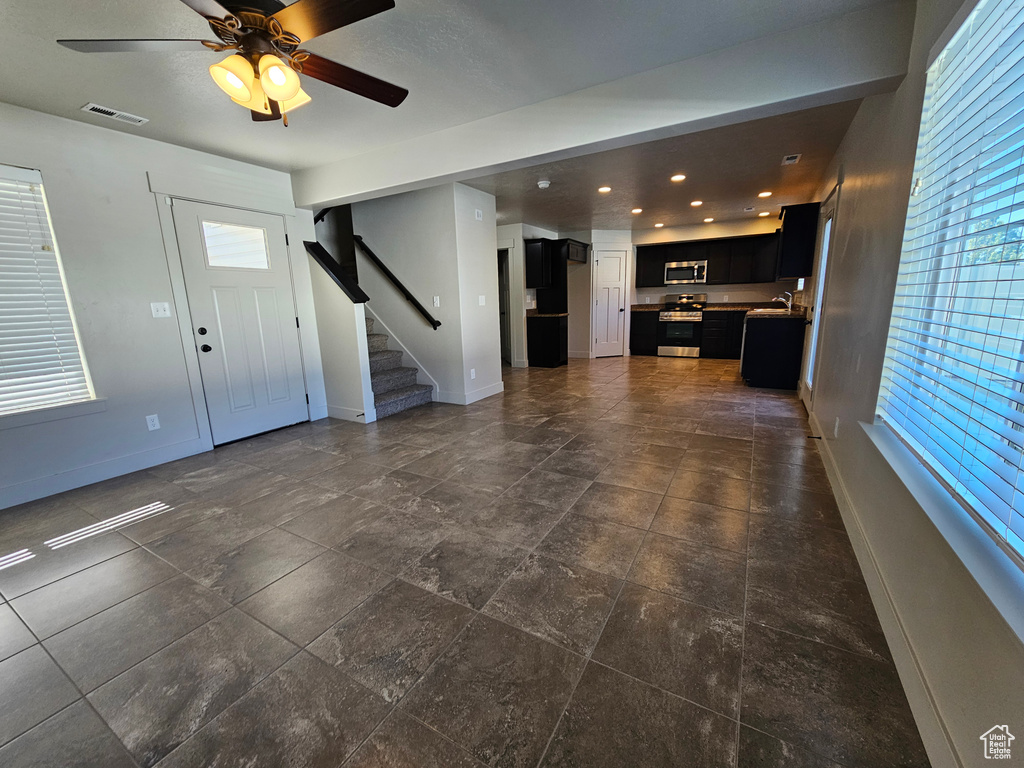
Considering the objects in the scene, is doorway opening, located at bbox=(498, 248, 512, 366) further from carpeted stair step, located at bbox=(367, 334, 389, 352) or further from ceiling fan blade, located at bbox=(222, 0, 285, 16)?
ceiling fan blade, located at bbox=(222, 0, 285, 16)

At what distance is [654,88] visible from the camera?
2.34m

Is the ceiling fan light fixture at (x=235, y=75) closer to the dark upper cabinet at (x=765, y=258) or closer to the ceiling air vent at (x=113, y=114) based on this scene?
the ceiling air vent at (x=113, y=114)

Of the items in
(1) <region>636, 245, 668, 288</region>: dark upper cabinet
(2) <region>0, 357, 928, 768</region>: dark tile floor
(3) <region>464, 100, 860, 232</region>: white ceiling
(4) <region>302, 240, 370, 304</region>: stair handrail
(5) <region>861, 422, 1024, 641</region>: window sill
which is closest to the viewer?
(5) <region>861, 422, 1024, 641</region>: window sill

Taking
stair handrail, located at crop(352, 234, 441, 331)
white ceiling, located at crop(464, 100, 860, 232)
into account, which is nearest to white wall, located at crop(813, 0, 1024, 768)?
white ceiling, located at crop(464, 100, 860, 232)

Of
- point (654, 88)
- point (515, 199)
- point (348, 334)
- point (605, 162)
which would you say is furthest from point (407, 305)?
point (654, 88)

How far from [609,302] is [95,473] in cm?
746

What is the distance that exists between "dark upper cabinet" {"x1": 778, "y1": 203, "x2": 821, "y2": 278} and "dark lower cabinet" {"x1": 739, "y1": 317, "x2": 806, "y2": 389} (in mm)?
590

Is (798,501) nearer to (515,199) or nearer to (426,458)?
(426,458)

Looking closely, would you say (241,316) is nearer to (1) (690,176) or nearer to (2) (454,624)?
(2) (454,624)

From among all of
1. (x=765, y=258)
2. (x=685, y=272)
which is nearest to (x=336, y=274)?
(x=685, y=272)

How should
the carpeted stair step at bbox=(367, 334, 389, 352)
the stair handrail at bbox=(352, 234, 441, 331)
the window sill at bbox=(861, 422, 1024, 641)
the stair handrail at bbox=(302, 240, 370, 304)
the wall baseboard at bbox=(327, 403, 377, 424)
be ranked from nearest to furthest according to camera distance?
the window sill at bbox=(861, 422, 1024, 641), the stair handrail at bbox=(302, 240, 370, 304), the wall baseboard at bbox=(327, 403, 377, 424), the stair handrail at bbox=(352, 234, 441, 331), the carpeted stair step at bbox=(367, 334, 389, 352)

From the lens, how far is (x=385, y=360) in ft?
16.1

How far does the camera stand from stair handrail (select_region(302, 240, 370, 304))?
→ 4.04 m

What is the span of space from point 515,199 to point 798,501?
176 inches
